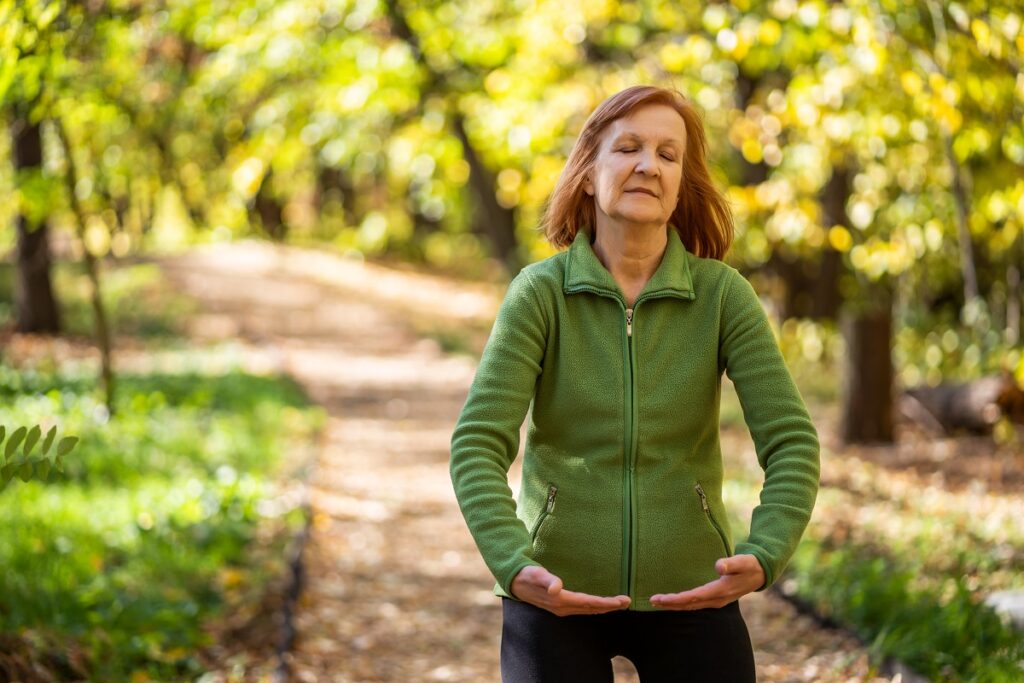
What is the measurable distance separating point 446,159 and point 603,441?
8.89 metres

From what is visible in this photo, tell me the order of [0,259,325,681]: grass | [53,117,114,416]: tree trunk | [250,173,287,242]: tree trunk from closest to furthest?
[0,259,325,681]: grass
[53,117,114,416]: tree trunk
[250,173,287,242]: tree trunk

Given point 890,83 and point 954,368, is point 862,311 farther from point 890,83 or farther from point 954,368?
point 890,83

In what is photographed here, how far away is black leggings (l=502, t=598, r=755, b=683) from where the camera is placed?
226cm

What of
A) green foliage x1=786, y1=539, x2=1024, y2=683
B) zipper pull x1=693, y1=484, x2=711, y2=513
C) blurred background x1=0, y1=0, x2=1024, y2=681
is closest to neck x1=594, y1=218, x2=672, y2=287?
zipper pull x1=693, y1=484, x2=711, y2=513

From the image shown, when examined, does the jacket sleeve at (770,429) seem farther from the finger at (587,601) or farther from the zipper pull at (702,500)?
the finger at (587,601)

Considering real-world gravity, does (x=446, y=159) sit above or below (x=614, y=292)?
above

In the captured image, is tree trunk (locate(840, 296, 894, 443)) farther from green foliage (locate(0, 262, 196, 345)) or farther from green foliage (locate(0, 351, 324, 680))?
green foliage (locate(0, 262, 196, 345))

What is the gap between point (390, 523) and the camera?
8273 millimetres

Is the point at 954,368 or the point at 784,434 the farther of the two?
the point at 954,368

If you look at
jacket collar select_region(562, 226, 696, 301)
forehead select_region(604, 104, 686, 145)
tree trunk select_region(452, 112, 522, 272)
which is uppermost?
tree trunk select_region(452, 112, 522, 272)

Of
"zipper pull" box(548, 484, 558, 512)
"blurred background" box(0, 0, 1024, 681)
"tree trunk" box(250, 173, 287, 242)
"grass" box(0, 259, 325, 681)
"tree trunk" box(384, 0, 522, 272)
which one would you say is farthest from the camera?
"tree trunk" box(250, 173, 287, 242)

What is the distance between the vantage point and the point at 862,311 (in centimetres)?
1016

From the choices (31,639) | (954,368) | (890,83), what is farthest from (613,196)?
(954,368)

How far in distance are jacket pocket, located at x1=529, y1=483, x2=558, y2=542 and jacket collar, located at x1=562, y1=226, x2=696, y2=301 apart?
1.38 feet
